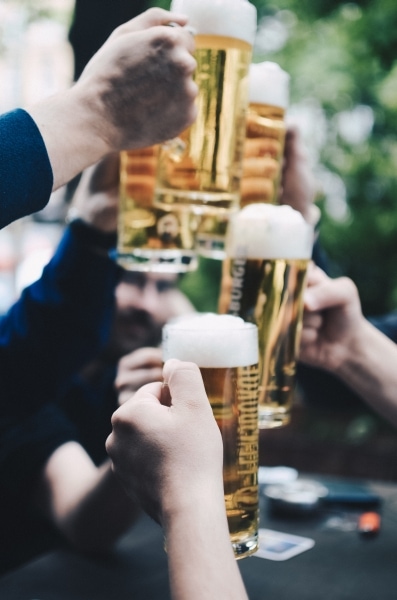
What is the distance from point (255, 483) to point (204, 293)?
2982 mm

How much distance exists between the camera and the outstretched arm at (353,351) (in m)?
1.42

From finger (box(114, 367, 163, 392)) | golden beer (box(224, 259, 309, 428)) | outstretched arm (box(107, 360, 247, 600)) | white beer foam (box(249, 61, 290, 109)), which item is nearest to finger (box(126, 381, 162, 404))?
outstretched arm (box(107, 360, 247, 600))

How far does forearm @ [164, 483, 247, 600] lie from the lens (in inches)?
26.5

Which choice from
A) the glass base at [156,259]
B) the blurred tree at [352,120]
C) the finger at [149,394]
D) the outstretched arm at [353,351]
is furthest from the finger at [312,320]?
the blurred tree at [352,120]

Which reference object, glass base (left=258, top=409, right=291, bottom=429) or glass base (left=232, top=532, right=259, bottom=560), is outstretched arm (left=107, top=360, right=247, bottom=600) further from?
glass base (left=258, top=409, right=291, bottom=429)

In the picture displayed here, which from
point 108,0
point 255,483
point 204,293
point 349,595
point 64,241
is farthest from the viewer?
point 204,293

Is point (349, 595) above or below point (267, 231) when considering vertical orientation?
below

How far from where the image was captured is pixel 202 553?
0.69 m

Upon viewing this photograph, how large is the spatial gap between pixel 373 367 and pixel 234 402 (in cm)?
64

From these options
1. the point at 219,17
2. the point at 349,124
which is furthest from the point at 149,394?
the point at 349,124

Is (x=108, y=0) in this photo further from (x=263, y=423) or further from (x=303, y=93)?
(x=263, y=423)

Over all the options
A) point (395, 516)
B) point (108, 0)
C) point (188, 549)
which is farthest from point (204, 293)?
point (188, 549)

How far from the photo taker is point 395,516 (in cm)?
168

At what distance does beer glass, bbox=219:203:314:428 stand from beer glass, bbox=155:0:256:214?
0.26ft
